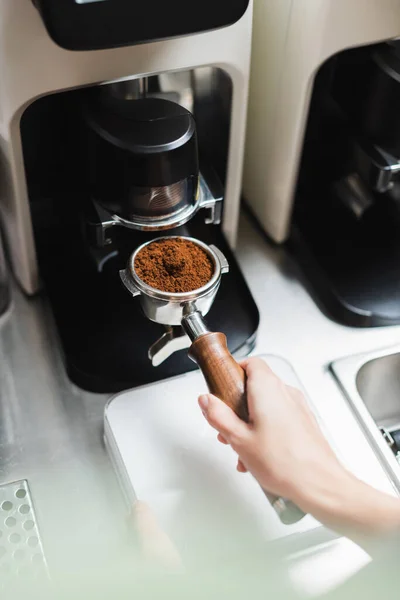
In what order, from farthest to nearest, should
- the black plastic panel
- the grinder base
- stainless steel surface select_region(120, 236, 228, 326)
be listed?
the grinder base, stainless steel surface select_region(120, 236, 228, 326), the black plastic panel

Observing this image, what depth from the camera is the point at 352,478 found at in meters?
0.56

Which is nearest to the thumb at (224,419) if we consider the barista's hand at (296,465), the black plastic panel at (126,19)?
the barista's hand at (296,465)

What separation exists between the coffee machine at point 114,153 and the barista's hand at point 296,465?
0.19 m

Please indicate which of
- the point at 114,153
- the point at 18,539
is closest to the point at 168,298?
the point at 114,153

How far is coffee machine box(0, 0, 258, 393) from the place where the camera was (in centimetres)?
55

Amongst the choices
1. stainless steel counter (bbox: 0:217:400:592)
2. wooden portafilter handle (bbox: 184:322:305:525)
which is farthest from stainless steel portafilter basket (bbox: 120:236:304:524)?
stainless steel counter (bbox: 0:217:400:592)

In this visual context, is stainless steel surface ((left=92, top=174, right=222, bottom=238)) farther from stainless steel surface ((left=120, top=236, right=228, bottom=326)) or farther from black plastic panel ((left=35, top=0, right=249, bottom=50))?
black plastic panel ((left=35, top=0, right=249, bottom=50))

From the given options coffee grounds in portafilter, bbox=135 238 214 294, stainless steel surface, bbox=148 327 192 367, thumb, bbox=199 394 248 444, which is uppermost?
coffee grounds in portafilter, bbox=135 238 214 294

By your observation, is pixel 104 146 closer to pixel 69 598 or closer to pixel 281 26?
pixel 281 26

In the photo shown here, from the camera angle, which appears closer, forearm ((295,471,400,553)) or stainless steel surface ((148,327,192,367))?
forearm ((295,471,400,553))

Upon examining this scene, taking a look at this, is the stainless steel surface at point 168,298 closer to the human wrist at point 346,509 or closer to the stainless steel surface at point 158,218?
the stainless steel surface at point 158,218

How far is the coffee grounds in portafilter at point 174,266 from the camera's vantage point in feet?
2.07

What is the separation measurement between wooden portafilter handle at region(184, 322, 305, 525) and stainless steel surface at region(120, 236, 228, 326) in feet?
0.13

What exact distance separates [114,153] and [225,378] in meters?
0.22
